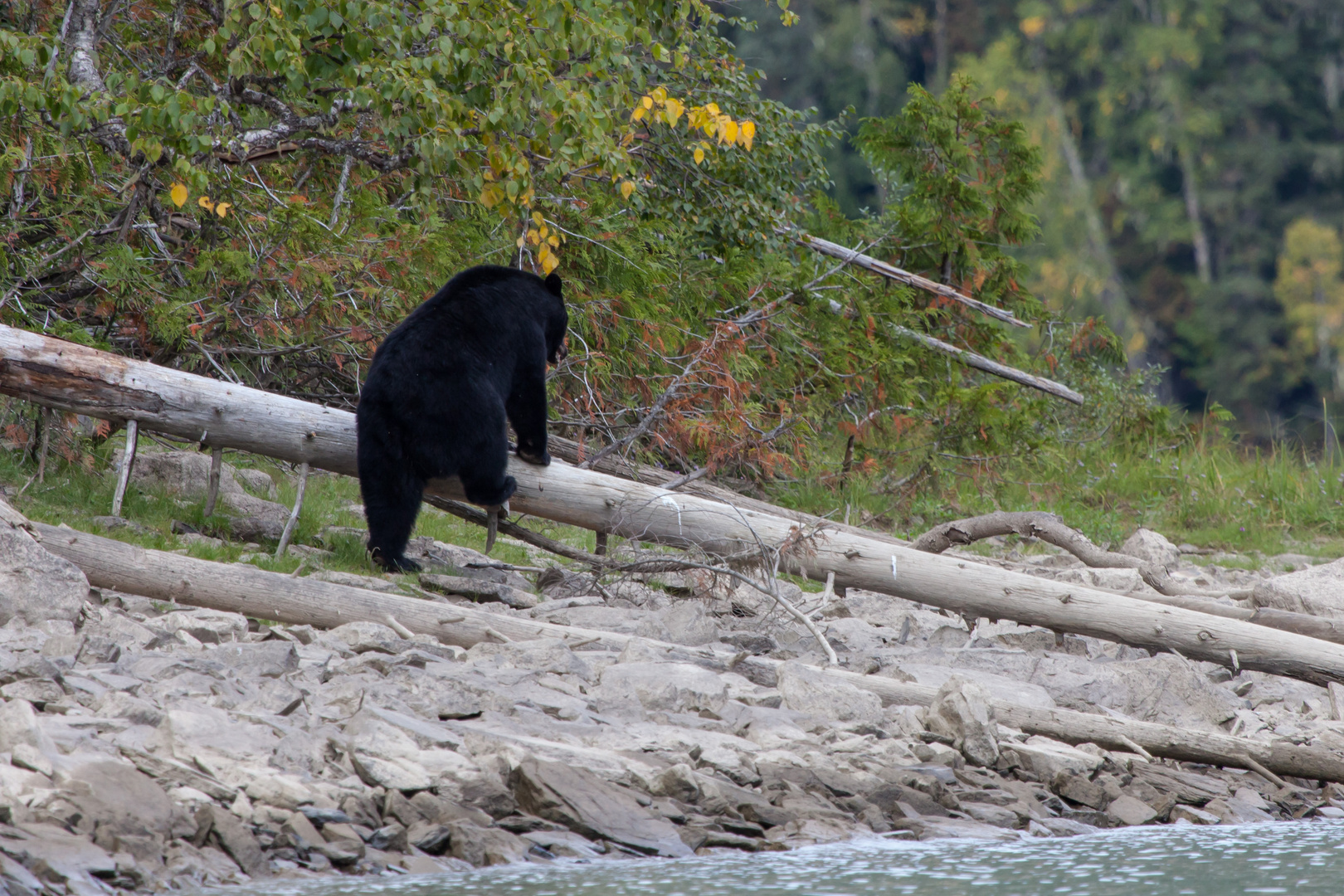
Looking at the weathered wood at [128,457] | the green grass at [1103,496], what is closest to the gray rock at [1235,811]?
the green grass at [1103,496]

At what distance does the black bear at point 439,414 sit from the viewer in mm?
5613

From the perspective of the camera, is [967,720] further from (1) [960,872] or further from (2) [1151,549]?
(2) [1151,549]

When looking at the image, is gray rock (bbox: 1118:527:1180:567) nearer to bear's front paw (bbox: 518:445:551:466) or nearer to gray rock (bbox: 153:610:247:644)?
bear's front paw (bbox: 518:445:551:466)

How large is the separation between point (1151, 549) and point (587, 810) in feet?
17.3

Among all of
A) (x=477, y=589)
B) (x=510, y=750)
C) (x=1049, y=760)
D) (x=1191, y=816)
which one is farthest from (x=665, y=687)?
(x=1191, y=816)

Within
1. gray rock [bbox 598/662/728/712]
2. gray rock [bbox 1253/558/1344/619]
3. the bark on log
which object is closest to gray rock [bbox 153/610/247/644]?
gray rock [bbox 598/662/728/712]

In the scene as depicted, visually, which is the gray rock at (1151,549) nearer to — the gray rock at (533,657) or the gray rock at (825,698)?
the gray rock at (825,698)

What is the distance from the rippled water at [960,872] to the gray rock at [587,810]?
8 centimetres

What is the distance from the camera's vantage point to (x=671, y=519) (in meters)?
5.74

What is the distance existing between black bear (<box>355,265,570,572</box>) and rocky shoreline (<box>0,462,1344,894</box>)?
0.43 m

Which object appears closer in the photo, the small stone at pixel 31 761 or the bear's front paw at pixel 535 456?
the small stone at pixel 31 761

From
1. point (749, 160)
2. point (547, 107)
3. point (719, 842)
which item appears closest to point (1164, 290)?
point (749, 160)

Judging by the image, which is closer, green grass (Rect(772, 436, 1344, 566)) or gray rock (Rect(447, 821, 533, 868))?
gray rock (Rect(447, 821, 533, 868))

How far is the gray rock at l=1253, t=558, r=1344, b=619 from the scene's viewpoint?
6301mm
